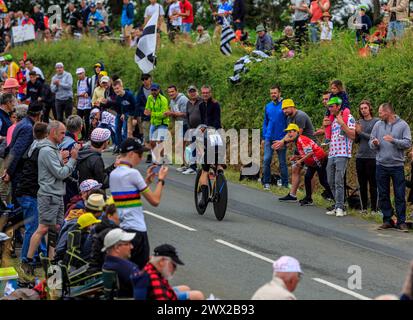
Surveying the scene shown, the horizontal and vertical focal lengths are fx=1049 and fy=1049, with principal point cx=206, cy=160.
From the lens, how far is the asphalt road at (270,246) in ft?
44.5

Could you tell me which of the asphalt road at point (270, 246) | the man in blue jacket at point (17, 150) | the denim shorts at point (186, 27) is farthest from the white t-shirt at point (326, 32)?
the man in blue jacket at point (17, 150)

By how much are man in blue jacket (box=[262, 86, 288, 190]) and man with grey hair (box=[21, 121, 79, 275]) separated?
23.5 feet

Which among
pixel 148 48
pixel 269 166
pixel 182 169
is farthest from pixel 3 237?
pixel 148 48

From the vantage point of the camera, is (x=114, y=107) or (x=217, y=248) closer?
(x=217, y=248)

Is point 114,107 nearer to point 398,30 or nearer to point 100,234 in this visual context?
point 398,30

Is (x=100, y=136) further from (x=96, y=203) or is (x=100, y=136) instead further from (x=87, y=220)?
(x=87, y=220)

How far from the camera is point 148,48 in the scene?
25.2 m

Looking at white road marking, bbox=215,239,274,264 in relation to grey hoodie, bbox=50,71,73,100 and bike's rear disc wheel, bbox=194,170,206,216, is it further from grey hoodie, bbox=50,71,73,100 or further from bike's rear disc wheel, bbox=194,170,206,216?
grey hoodie, bbox=50,71,73,100

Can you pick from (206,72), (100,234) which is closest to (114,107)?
(206,72)

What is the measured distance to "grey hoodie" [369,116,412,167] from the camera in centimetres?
1694

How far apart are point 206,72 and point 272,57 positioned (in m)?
3.20

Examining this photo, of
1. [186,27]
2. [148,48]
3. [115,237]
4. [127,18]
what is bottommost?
[115,237]

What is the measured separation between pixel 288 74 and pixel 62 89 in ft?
26.0
